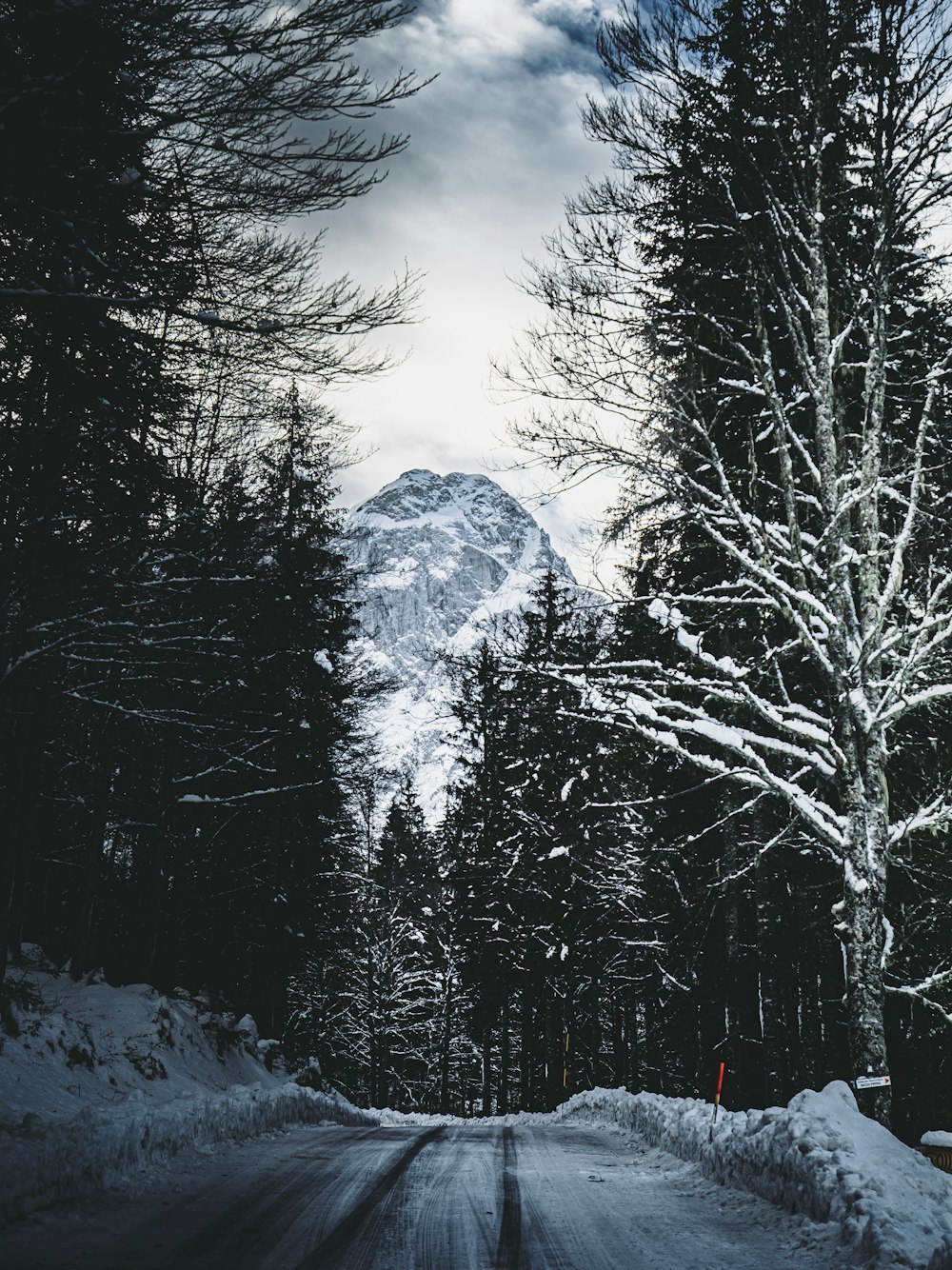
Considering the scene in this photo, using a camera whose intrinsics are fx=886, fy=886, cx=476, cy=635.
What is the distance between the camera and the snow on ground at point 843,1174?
4562mm

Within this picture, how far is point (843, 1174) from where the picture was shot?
527cm

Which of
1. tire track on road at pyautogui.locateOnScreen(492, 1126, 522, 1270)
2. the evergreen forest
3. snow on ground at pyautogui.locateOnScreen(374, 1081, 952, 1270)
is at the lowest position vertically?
tire track on road at pyautogui.locateOnScreen(492, 1126, 522, 1270)

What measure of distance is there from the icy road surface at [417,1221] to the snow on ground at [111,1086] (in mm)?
290

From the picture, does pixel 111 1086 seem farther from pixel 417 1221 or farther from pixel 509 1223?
pixel 509 1223

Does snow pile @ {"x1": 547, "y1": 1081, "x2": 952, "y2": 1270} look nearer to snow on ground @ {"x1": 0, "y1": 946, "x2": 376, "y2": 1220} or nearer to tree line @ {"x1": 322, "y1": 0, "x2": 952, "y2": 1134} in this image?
tree line @ {"x1": 322, "y1": 0, "x2": 952, "y2": 1134}

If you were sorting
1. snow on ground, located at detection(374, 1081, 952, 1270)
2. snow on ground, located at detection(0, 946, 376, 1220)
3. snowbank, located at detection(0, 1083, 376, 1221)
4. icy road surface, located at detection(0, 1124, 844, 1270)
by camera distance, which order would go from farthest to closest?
snow on ground, located at detection(0, 946, 376, 1220) < snowbank, located at detection(0, 1083, 376, 1221) < icy road surface, located at detection(0, 1124, 844, 1270) < snow on ground, located at detection(374, 1081, 952, 1270)

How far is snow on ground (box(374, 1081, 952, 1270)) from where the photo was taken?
456 centimetres

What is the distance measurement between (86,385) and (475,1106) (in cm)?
5064

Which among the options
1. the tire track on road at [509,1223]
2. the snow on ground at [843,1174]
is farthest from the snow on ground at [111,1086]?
the snow on ground at [843,1174]

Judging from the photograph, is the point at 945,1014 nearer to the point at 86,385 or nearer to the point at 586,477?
the point at 586,477

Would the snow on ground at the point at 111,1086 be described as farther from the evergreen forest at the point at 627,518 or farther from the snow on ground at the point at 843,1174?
the snow on ground at the point at 843,1174

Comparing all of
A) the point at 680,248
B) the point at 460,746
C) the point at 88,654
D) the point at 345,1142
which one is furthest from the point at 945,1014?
the point at 460,746

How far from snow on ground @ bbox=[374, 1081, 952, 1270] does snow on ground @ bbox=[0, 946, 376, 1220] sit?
4.66m

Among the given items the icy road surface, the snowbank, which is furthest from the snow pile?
the snowbank
